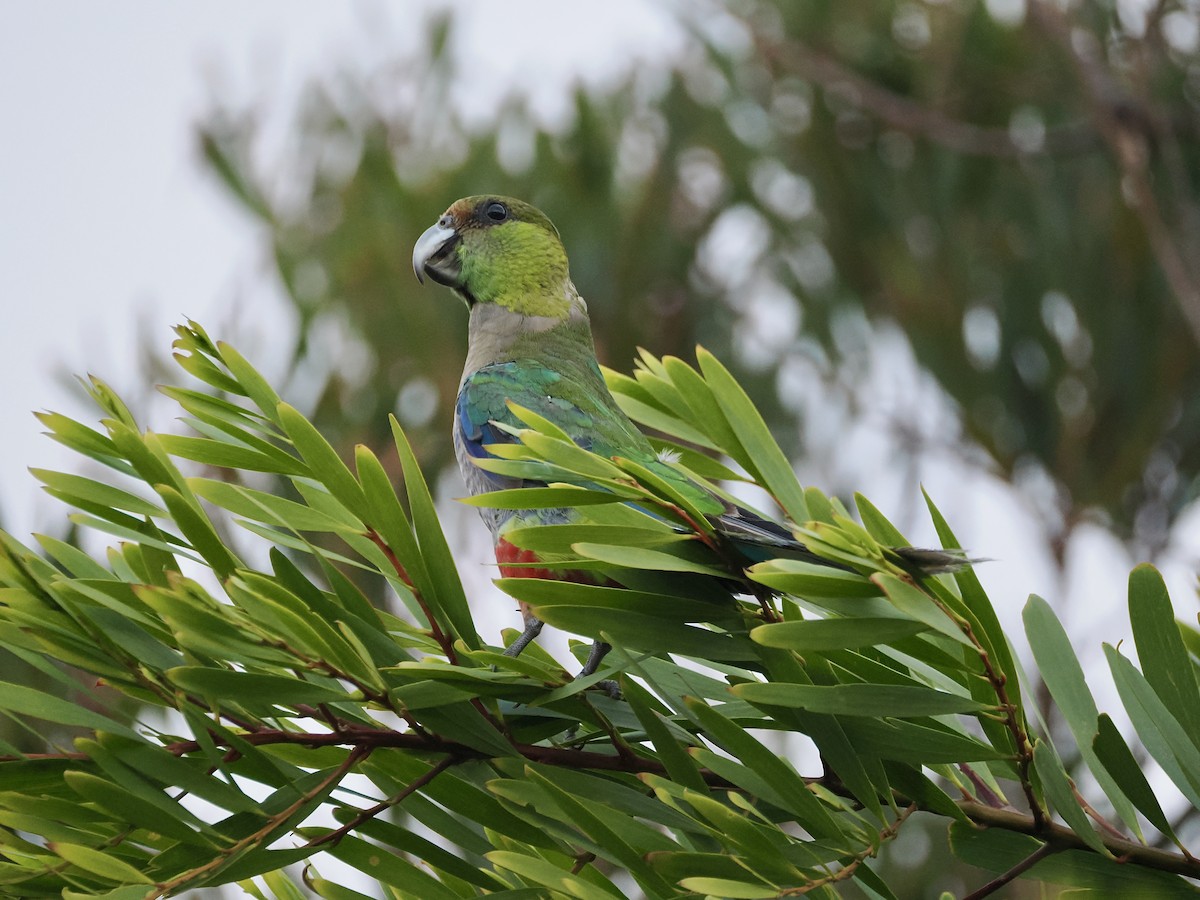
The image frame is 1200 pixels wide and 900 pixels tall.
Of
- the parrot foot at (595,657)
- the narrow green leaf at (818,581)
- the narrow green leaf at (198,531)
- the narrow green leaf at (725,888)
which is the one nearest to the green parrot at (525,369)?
the parrot foot at (595,657)

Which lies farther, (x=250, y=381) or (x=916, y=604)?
(x=250, y=381)

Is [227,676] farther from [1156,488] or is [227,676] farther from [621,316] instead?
[1156,488]

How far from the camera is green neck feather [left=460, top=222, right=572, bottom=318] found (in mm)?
2127

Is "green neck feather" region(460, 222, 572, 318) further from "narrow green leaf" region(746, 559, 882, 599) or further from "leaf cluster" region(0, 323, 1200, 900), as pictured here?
"narrow green leaf" region(746, 559, 882, 599)

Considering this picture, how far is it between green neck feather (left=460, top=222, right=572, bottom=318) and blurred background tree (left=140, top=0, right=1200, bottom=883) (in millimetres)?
1000

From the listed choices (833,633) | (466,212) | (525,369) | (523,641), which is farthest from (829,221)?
(833,633)

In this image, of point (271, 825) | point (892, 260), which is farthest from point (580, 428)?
point (892, 260)

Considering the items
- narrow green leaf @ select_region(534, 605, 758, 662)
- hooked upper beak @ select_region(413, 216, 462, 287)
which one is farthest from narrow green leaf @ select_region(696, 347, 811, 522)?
hooked upper beak @ select_region(413, 216, 462, 287)

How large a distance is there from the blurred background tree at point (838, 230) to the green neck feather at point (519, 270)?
1000mm

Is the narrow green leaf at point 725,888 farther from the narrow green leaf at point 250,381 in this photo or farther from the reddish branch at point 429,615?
the narrow green leaf at point 250,381

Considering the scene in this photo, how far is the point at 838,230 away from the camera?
3.71 metres

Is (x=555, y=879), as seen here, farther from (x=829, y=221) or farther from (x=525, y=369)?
(x=829, y=221)

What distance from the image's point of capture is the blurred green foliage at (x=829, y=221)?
334 cm

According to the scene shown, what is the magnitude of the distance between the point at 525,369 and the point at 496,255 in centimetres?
49
